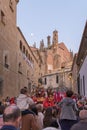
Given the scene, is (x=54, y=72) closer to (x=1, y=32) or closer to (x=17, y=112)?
(x=1, y=32)

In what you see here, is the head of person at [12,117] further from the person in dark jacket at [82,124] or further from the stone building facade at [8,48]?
the stone building facade at [8,48]

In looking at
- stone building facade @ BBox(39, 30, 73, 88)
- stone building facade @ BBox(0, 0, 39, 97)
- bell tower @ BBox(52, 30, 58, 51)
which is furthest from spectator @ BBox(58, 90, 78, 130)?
bell tower @ BBox(52, 30, 58, 51)

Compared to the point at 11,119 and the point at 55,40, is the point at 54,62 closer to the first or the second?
the point at 55,40

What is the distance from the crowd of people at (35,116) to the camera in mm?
3566

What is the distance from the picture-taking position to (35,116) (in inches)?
249

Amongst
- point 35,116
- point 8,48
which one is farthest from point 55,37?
point 35,116

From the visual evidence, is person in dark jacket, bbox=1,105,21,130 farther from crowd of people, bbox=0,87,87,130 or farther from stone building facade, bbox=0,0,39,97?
stone building facade, bbox=0,0,39,97

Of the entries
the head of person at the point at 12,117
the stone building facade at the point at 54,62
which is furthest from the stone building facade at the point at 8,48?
the stone building facade at the point at 54,62

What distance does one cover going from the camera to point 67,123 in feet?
27.0

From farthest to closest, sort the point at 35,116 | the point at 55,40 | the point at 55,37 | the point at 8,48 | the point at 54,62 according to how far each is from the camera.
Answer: the point at 55,37 → the point at 54,62 → the point at 55,40 → the point at 8,48 → the point at 35,116

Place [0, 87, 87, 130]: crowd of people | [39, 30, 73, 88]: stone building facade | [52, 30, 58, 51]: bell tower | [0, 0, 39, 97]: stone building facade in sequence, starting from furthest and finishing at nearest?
[52, 30, 58, 51]: bell tower
[39, 30, 73, 88]: stone building facade
[0, 0, 39, 97]: stone building facade
[0, 87, 87, 130]: crowd of people

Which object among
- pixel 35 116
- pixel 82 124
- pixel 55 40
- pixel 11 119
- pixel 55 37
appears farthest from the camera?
pixel 55 37

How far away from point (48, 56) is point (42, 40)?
7.86 meters

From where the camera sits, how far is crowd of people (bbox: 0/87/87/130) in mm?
3566
